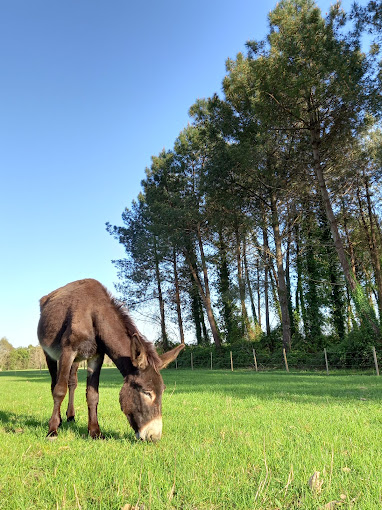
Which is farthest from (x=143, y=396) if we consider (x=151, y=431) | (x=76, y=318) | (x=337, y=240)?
(x=337, y=240)

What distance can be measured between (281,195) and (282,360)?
11262mm

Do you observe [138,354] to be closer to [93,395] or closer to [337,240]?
[93,395]

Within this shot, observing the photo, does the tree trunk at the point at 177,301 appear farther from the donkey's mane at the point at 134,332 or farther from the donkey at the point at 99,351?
the donkey's mane at the point at 134,332

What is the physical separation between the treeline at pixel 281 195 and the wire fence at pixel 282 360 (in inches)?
40.3

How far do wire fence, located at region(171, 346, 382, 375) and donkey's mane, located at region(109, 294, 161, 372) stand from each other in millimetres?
14216

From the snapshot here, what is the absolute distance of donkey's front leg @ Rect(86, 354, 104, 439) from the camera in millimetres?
4355

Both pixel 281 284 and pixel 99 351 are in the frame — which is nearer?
pixel 99 351

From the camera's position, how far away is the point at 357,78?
1662 centimetres

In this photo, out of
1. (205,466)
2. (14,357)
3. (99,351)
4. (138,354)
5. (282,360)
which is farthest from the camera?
(14,357)

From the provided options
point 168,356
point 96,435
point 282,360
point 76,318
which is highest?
point 76,318

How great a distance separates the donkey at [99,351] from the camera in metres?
3.98

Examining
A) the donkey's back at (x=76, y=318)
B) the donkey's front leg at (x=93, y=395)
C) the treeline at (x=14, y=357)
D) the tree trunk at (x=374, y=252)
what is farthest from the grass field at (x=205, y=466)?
the treeline at (x=14, y=357)

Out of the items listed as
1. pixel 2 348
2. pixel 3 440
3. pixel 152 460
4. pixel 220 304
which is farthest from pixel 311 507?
pixel 2 348

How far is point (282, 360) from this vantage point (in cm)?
2311
